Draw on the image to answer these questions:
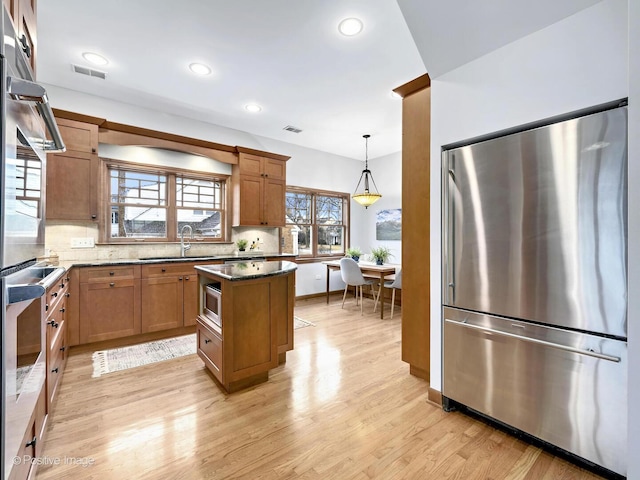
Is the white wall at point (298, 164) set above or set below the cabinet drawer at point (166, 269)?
above

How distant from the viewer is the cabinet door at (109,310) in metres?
3.13

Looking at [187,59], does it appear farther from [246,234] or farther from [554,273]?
[554,273]

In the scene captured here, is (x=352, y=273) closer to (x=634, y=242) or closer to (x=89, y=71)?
(x=634, y=242)

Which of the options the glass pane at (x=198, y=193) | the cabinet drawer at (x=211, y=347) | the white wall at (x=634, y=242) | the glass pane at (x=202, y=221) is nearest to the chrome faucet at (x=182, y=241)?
the glass pane at (x=202, y=221)

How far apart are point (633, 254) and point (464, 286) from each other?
110 centimetres

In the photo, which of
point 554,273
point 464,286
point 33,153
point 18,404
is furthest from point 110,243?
point 554,273

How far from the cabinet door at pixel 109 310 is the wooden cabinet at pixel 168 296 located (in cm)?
9

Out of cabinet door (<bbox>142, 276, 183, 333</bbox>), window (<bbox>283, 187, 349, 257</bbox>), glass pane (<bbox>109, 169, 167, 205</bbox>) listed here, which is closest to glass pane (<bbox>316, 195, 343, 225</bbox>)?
window (<bbox>283, 187, 349, 257</bbox>)

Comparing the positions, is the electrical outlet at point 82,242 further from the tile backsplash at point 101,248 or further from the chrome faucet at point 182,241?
the chrome faucet at point 182,241

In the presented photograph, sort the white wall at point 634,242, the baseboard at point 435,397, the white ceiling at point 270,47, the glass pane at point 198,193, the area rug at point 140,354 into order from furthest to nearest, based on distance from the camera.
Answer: the glass pane at point 198,193, the area rug at point 140,354, the baseboard at point 435,397, the white ceiling at point 270,47, the white wall at point 634,242

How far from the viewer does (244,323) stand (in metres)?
2.36

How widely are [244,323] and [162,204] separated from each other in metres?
2.78

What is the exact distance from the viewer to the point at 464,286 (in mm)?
2053

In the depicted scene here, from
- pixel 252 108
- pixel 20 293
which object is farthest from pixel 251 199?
pixel 20 293
